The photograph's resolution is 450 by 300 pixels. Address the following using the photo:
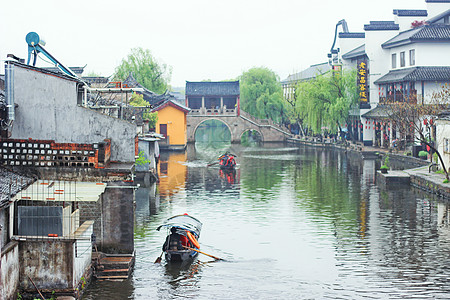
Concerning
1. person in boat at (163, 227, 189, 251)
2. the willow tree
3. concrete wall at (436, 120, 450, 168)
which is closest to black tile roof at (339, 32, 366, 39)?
the willow tree

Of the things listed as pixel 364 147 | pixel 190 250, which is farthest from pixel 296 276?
pixel 364 147

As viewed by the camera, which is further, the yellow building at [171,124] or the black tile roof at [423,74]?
the yellow building at [171,124]

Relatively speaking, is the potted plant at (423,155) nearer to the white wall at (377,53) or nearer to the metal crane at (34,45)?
the white wall at (377,53)

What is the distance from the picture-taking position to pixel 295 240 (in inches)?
961

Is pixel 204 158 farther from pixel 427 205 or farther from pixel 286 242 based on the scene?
pixel 286 242

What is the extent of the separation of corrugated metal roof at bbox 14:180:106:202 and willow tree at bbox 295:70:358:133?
49817 mm

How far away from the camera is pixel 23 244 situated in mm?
15633

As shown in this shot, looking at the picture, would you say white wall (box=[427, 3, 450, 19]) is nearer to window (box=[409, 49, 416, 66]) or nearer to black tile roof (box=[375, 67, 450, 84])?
window (box=[409, 49, 416, 66])

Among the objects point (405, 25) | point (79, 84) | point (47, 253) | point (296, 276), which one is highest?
point (405, 25)

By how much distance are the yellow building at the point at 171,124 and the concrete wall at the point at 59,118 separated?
5013cm

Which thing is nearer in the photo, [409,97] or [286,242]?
[286,242]

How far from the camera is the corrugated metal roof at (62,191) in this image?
53.8 ft

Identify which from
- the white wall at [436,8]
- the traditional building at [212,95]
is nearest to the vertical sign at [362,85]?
the white wall at [436,8]

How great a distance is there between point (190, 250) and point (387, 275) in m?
6.42
